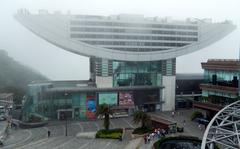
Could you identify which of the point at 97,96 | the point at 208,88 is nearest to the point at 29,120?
the point at 97,96

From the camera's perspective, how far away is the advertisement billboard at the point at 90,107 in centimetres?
6950

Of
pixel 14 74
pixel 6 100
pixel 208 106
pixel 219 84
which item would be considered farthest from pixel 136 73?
pixel 14 74

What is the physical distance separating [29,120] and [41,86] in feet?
23.0

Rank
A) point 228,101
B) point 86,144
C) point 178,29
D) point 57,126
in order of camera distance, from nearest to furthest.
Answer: point 86,144 < point 228,101 < point 57,126 < point 178,29

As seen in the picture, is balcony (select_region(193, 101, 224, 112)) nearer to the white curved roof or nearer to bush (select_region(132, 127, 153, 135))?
bush (select_region(132, 127, 153, 135))

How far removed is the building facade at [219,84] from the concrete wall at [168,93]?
11.6 meters

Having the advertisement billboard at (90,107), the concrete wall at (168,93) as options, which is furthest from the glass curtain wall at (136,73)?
the advertisement billboard at (90,107)

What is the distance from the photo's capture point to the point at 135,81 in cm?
7481

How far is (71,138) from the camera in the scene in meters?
51.8

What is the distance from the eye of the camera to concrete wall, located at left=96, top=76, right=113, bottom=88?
70.0m

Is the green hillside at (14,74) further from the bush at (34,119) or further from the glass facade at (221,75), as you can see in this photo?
the glass facade at (221,75)

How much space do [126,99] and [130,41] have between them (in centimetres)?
1250

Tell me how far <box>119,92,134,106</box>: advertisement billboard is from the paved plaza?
217 inches

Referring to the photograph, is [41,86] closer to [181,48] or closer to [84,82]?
[84,82]
